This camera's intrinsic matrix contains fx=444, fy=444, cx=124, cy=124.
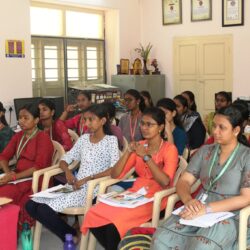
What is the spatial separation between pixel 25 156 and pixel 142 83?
435cm

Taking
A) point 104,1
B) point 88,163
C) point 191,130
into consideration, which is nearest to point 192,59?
point 104,1

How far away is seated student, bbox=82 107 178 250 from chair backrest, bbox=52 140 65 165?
796 millimetres

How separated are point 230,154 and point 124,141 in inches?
68.0

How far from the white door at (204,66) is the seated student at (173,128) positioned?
367 cm

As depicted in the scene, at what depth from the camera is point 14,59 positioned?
629 centimetres

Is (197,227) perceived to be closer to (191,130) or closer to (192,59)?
(191,130)

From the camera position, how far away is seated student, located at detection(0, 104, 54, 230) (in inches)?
140

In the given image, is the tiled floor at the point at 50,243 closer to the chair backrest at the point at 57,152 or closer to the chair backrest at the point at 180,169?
the chair backrest at the point at 57,152

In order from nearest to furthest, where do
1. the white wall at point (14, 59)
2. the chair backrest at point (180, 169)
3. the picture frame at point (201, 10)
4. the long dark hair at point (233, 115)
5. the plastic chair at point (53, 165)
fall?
1. the long dark hair at point (233, 115)
2. the chair backrest at point (180, 169)
3. the plastic chair at point (53, 165)
4. the white wall at point (14, 59)
5. the picture frame at point (201, 10)

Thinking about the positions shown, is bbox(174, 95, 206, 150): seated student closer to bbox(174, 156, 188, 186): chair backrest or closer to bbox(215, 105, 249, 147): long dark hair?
bbox(174, 156, 188, 186): chair backrest

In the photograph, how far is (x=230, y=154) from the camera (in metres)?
2.62

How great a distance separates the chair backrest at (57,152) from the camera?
12.9 feet

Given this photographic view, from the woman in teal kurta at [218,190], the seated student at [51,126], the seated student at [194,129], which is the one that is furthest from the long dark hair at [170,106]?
the woman in teal kurta at [218,190]

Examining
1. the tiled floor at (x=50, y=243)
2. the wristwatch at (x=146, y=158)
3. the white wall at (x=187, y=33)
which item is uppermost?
Answer: the white wall at (x=187, y=33)
